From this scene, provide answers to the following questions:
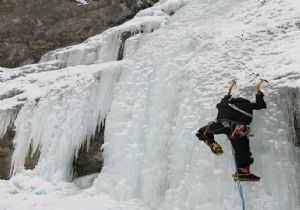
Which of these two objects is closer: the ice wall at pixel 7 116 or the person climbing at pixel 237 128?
the person climbing at pixel 237 128

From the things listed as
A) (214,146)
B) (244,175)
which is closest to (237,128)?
(214,146)

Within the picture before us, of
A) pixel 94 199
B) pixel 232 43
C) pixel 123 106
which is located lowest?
pixel 94 199

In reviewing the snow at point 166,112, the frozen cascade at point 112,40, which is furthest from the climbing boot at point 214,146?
the frozen cascade at point 112,40

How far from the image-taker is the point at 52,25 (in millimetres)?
13172

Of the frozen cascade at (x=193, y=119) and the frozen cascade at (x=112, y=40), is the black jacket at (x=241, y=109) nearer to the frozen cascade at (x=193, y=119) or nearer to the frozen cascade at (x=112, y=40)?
the frozen cascade at (x=193, y=119)

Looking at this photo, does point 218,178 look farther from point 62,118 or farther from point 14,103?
point 14,103

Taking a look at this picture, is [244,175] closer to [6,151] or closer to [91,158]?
[91,158]

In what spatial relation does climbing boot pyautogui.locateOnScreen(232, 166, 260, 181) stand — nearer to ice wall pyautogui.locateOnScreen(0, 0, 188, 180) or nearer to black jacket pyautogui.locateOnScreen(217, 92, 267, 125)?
black jacket pyautogui.locateOnScreen(217, 92, 267, 125)

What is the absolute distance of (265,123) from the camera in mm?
6816

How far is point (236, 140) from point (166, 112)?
2054mm

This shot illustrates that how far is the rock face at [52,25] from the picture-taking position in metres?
13.1

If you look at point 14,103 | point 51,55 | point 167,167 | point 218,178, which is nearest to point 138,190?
point 167,167

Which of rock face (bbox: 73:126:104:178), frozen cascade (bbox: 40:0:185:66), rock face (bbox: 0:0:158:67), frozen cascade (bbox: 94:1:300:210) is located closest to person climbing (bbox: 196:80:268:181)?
frozen cascade (bbox: 94:1:300:210)

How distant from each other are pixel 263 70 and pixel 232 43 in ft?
3.92
